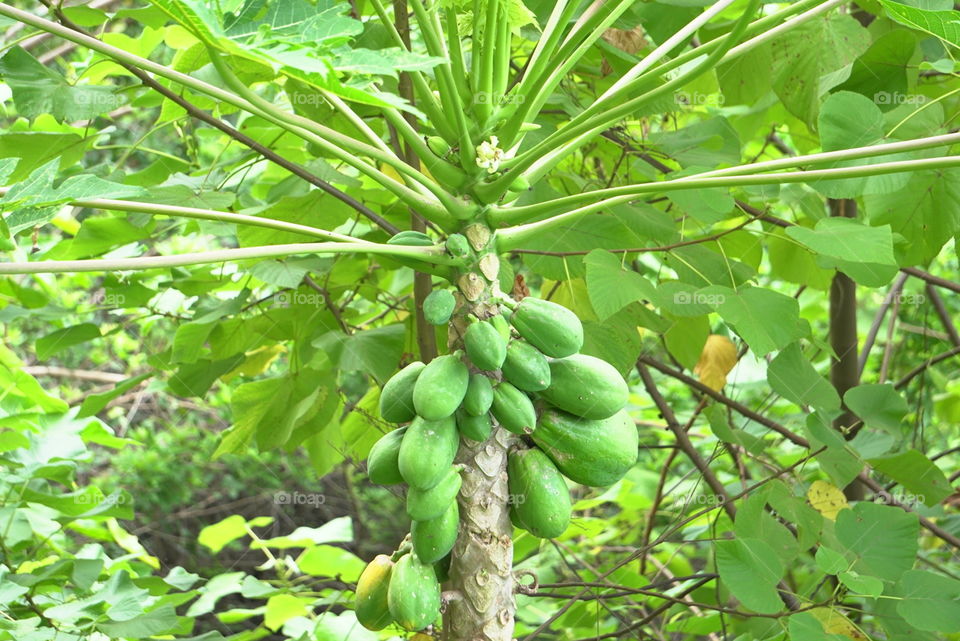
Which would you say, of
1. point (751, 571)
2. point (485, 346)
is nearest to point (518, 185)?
point (485, 346)

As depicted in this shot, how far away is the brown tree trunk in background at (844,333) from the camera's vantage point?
2166 millimetres

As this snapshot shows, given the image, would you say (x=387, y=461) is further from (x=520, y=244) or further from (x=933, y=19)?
(x=933, y=19)

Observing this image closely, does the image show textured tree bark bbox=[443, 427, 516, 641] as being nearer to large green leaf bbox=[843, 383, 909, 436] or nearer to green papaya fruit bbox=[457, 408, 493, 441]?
green papaya fruit bbox=[457, 408, 493, 441]

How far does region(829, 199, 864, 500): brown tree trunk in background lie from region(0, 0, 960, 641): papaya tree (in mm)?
11

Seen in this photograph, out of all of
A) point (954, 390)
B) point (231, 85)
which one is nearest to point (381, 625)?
point (231, 85)

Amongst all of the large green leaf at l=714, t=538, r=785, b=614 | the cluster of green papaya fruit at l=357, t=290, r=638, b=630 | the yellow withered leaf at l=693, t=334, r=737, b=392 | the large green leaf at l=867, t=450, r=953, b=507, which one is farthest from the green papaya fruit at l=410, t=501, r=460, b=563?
the yellow withered leaf at l=693, t=334, r=737, b=392

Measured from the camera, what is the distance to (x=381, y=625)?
43.5 inches

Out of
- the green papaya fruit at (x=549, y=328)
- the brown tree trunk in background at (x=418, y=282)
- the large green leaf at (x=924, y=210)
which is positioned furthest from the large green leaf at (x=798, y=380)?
the green papaya fruit at (x=549, y=328)

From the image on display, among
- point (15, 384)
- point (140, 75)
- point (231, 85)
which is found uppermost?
point (231, 85)

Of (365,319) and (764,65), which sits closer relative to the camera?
(764,65)

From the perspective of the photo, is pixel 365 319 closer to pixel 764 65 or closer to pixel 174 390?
pixel 174 390

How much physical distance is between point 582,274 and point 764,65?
22.9 inches

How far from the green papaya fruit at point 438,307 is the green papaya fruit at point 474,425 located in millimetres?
101

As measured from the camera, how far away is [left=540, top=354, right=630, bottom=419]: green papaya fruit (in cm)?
101
